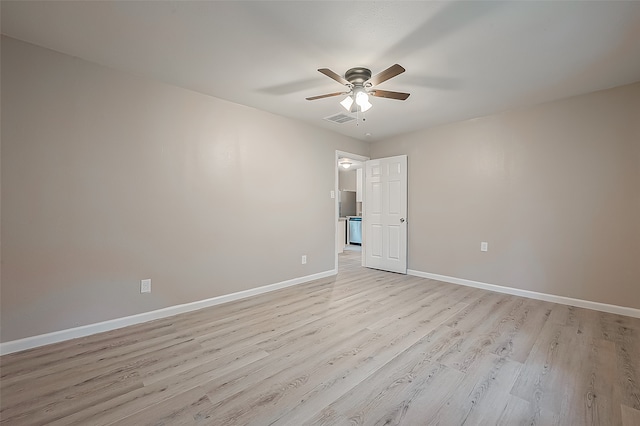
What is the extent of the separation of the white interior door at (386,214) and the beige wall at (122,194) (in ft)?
6.42

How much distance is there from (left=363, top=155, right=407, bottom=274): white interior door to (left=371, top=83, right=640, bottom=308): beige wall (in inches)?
10.7

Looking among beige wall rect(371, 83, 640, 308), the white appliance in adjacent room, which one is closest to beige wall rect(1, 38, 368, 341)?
beige wall rect(371, 83, 640, 308)

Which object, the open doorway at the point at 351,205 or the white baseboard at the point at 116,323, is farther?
the open doorway at the point at 351,205

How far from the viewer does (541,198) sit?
3416 millimetres

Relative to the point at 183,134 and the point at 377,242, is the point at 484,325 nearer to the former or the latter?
the point at 377,242

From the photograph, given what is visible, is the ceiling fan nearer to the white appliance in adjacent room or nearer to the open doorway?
the open doorway

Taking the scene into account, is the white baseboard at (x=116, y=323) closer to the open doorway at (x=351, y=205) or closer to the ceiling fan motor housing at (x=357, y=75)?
the ceiling fan motor housing at (x=357, y=75)

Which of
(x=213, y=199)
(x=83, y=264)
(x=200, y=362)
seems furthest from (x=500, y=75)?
(x=83, y=264)

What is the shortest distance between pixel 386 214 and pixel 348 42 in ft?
10.8

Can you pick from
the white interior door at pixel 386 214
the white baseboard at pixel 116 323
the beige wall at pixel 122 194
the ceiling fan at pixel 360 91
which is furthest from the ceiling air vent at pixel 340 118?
the white baseboard at pixel 116 323

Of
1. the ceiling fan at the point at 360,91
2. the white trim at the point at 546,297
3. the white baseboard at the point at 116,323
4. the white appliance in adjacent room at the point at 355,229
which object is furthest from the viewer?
the white appliance in adjacent room at the point at 355,229

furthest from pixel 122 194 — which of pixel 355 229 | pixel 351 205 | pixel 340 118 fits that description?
pixel 351 205

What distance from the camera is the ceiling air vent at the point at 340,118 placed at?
12.4 ft

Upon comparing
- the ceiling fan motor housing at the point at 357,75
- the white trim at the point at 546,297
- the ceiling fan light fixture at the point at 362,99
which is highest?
the ceiling fan motor housing at the point at 357,75
